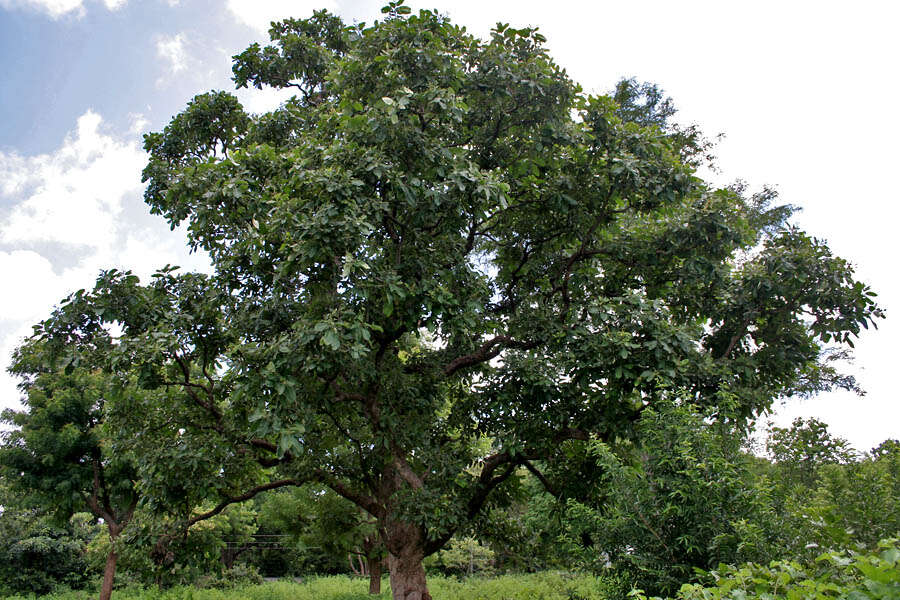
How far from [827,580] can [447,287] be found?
4271mm

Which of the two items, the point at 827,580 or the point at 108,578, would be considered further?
the point at 108,578

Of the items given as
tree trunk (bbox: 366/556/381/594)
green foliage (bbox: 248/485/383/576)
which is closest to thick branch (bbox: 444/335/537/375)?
green foliage (bbox: 248/485/383/576)

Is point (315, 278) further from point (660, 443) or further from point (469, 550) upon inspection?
point (469, 550)

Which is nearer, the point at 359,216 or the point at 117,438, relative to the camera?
the point at 359,216

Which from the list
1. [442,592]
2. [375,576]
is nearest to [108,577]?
[375,576]

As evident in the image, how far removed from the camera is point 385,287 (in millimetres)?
5469

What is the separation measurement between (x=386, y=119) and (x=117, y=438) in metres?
6.06

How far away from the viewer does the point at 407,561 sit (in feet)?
24.3

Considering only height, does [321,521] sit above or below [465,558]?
above

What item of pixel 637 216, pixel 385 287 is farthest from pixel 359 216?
pixel 637 216

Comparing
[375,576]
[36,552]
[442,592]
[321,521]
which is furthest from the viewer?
[36,552]

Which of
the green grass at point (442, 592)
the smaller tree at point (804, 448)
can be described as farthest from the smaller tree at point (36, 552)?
the smaller tree at point (804, 448)

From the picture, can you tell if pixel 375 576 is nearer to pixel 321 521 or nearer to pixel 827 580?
pixel 321 521

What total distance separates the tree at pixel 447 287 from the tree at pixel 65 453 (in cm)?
976
